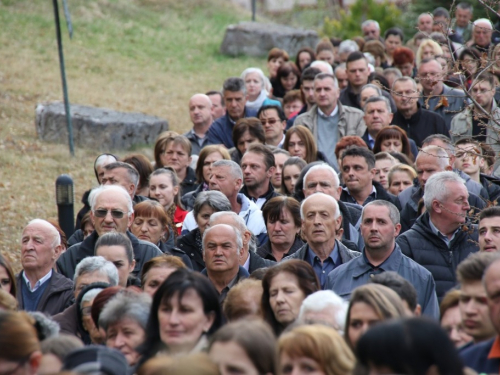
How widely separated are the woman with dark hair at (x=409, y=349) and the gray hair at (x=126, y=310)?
221 centimetres

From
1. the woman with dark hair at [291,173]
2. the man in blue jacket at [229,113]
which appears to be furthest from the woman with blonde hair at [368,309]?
the man in blue jacket at [229,113]

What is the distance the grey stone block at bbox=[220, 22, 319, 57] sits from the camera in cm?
2566

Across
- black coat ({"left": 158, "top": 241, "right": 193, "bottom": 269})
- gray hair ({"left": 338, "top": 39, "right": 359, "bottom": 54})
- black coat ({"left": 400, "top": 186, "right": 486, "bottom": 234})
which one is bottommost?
black coat ({"left": 158, "top": 241, "right": 193, "bottom": 269})

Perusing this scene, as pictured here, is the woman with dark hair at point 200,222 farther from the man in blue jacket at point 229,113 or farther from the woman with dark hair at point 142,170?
the man in blue jacket at point 229,113

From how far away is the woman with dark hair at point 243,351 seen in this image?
15.0ft

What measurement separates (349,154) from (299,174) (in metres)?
0.60

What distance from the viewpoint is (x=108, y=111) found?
58.6 ft

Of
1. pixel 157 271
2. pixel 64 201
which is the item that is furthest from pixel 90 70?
pixel 157 271

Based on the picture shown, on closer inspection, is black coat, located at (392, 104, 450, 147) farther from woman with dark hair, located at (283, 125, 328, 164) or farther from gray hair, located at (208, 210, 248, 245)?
gray hair, located at (208, 210, 248, 245)

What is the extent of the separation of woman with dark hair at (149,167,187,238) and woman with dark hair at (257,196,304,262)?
1464 millimetres

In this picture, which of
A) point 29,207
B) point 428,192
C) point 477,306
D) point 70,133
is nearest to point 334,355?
point 477,306

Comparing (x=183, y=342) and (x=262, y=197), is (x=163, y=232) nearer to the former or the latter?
(x=262, y=197)

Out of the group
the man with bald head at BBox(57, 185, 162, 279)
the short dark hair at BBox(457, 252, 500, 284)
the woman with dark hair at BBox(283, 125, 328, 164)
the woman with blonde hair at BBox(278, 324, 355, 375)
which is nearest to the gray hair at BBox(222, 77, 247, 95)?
the woman with dark hair at BBox(283, 125, 328, 164)

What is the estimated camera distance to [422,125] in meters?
13.0
